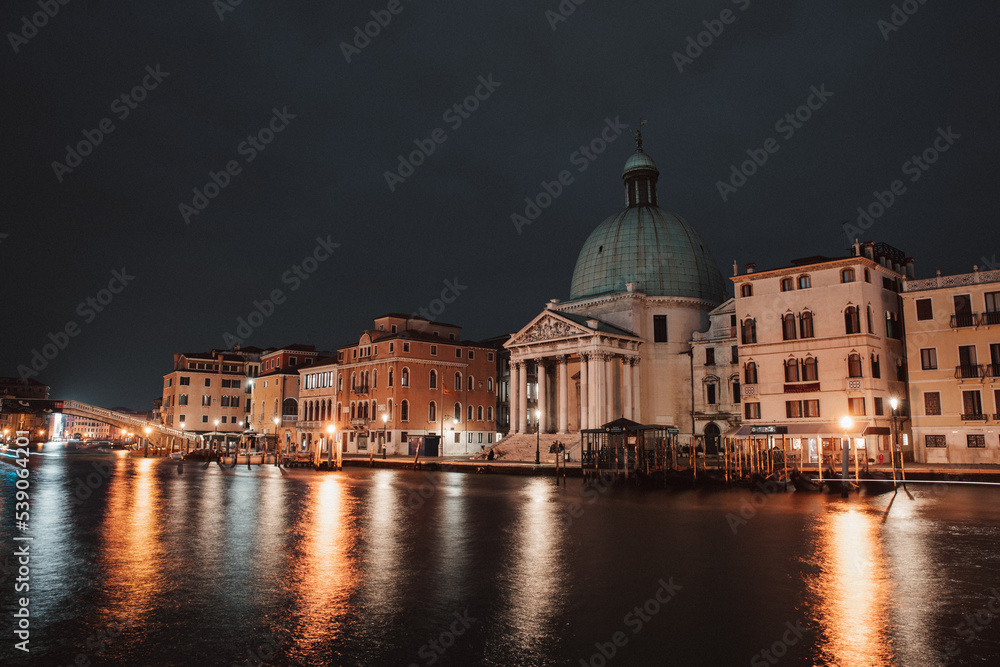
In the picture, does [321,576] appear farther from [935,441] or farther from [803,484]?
[935,441]

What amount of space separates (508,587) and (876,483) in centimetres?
2908

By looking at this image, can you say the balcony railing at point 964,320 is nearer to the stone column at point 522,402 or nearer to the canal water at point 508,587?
the canal water at point 508,587

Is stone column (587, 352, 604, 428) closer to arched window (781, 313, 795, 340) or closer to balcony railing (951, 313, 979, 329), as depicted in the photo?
arched window (781, 313, 795, 340)

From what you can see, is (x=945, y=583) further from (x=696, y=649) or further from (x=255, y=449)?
(x=255, y=449)

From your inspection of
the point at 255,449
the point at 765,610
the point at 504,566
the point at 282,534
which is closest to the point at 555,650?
the point at 765,610

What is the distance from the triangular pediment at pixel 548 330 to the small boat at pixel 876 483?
26.8m

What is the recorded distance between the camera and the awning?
4491cm

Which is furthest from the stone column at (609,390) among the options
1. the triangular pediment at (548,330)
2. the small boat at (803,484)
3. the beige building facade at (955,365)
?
the small boat at (803,484)

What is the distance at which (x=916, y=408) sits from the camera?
4538 centimetres

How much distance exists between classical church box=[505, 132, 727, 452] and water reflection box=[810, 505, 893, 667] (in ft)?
141

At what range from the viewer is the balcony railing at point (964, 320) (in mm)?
43594

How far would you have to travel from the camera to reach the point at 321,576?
13.2 metres

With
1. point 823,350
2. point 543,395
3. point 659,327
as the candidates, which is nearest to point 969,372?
point 823,350

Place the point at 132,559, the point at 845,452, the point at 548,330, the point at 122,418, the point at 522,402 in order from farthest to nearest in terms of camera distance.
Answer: the point at 122,418 → the point at 522,402 → the point at 548,330 → the point at 845,452 → the point at 132,559
